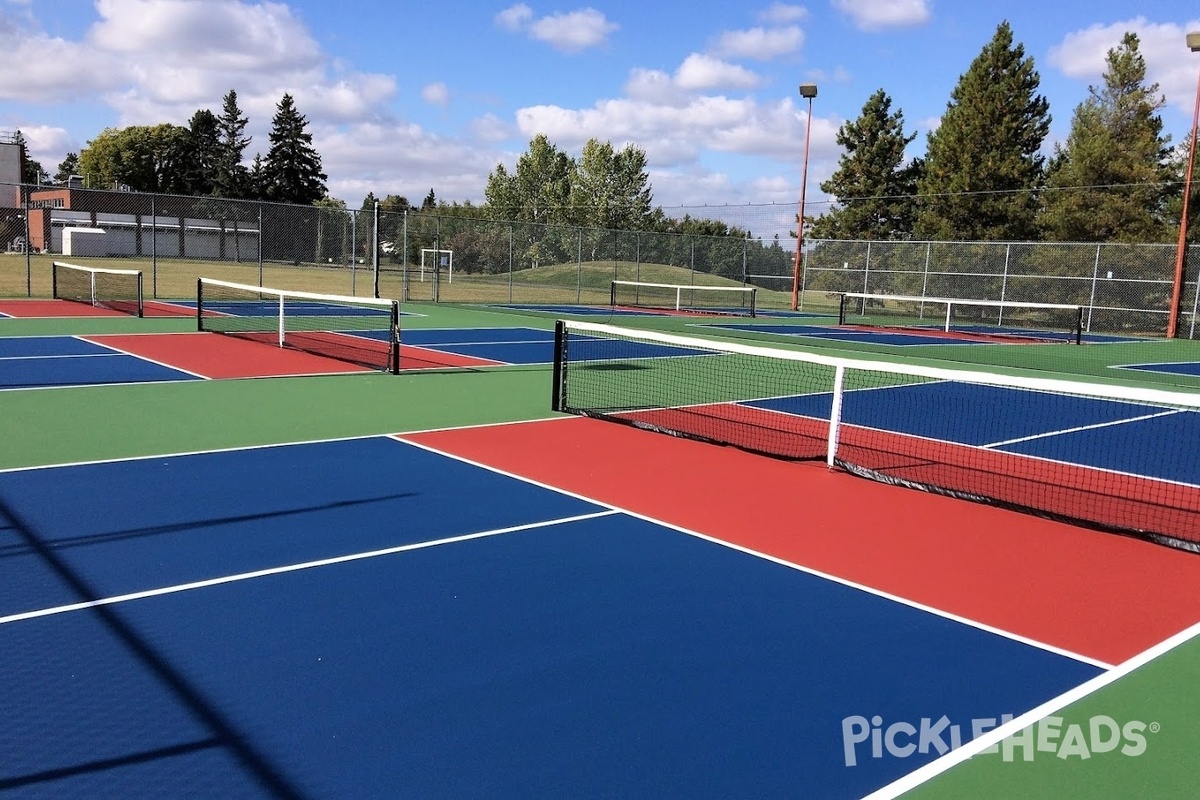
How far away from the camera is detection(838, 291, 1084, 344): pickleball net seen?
30219 millimetres

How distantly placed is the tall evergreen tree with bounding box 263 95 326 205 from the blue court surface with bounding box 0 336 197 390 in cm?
8365

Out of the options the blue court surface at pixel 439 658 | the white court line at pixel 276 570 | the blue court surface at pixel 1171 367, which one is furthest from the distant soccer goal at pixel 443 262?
the blue court surface at pixel 439 658

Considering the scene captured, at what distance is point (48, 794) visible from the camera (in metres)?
3.36

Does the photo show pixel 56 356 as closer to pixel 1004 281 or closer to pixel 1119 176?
pixel 1004 281

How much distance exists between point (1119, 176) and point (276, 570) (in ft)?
134

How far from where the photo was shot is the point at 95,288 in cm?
2486

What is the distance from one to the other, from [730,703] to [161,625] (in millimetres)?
2808

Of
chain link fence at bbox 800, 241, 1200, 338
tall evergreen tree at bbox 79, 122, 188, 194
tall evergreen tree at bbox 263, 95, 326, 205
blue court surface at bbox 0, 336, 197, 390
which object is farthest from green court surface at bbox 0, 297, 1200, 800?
tall evergreen tree at bbox 79, 122, 188, 194

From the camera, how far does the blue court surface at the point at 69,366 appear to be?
12492mm

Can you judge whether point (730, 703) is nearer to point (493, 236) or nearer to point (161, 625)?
point (161, 625)

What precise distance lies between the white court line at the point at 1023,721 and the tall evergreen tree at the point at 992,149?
38263 mm

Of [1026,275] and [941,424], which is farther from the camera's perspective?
[1026,275]

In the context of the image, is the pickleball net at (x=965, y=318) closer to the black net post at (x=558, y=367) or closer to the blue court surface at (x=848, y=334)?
the blue court surface at (x=848, y=334)

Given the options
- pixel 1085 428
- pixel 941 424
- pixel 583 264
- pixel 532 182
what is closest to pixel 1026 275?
pixel 583 264
